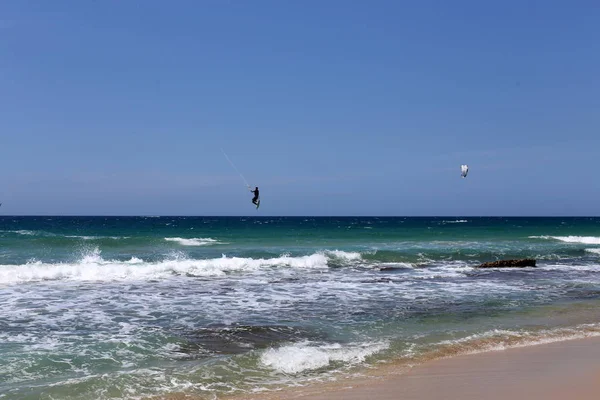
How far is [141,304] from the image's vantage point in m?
13.9

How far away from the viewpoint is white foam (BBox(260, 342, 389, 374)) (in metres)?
8.23

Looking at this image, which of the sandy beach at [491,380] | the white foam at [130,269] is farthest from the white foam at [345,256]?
the sandy beach at [491,380]

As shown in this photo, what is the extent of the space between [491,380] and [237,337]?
14.8 ft

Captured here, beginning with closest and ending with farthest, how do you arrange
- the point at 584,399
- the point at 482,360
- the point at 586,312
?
the point at 584,399, the point at 482,360, the point at 586,312

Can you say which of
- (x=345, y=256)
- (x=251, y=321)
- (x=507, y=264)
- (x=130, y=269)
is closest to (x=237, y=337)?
(x=251, y=321)

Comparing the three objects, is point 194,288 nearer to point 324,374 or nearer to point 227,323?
point 227,323

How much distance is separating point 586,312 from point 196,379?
9.70 meters

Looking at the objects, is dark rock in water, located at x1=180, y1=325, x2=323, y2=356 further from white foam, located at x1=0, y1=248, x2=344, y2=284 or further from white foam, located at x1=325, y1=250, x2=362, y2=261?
white foam, located at x1=325, y1=250, x2=362, y2=261

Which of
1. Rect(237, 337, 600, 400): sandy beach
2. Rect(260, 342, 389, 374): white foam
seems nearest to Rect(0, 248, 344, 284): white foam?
Rect(260, 342, 389, 374): white foam

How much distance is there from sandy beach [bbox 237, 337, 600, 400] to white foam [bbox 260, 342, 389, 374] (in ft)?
3.07

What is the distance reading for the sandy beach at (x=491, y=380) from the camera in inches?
271

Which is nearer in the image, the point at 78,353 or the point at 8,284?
the point at 78,353

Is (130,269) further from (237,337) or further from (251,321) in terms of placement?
(237,337)

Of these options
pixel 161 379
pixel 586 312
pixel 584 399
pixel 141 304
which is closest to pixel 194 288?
pixel 141 304
